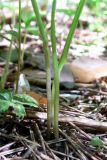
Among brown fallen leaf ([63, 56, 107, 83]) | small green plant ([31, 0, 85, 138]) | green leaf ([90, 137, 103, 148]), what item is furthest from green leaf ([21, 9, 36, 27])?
green leaf ([90, 137, 103, 148])

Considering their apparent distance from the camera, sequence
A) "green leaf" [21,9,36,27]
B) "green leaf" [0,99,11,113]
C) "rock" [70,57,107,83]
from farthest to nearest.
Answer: "rock" [70,57,107,83]
"green leaf" [21,9,36,27]
"green leaf" [0,99,11,113]

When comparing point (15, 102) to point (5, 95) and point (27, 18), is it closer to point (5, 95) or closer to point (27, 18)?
point (5, 95)

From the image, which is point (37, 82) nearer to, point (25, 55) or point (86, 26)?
point (25, 55)

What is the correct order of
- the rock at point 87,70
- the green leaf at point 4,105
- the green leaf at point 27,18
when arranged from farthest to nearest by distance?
the rock at point 87,70 < the green leaf at point 27,18 < the green leaf at point 4,105

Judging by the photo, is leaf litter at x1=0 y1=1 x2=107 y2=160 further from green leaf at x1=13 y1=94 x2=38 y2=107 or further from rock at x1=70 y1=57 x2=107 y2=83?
rock at x1=70 y1=57 x2=107 y2=83

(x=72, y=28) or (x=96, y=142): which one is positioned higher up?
(x=72, y=28)

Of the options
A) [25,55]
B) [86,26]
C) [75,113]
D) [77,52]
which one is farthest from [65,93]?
[86,26]

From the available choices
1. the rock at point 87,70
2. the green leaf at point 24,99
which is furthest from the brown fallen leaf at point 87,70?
the green leaf at point 24,99

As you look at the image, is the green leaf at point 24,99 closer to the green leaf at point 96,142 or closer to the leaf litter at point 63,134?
the leaf litter at point 63,134

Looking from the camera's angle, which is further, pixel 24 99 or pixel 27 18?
pixel 27 18

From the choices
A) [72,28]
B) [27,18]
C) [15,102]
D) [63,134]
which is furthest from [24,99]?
[27,18]

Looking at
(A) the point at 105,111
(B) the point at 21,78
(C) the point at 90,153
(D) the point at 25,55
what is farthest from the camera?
(D) the point at 25,55
